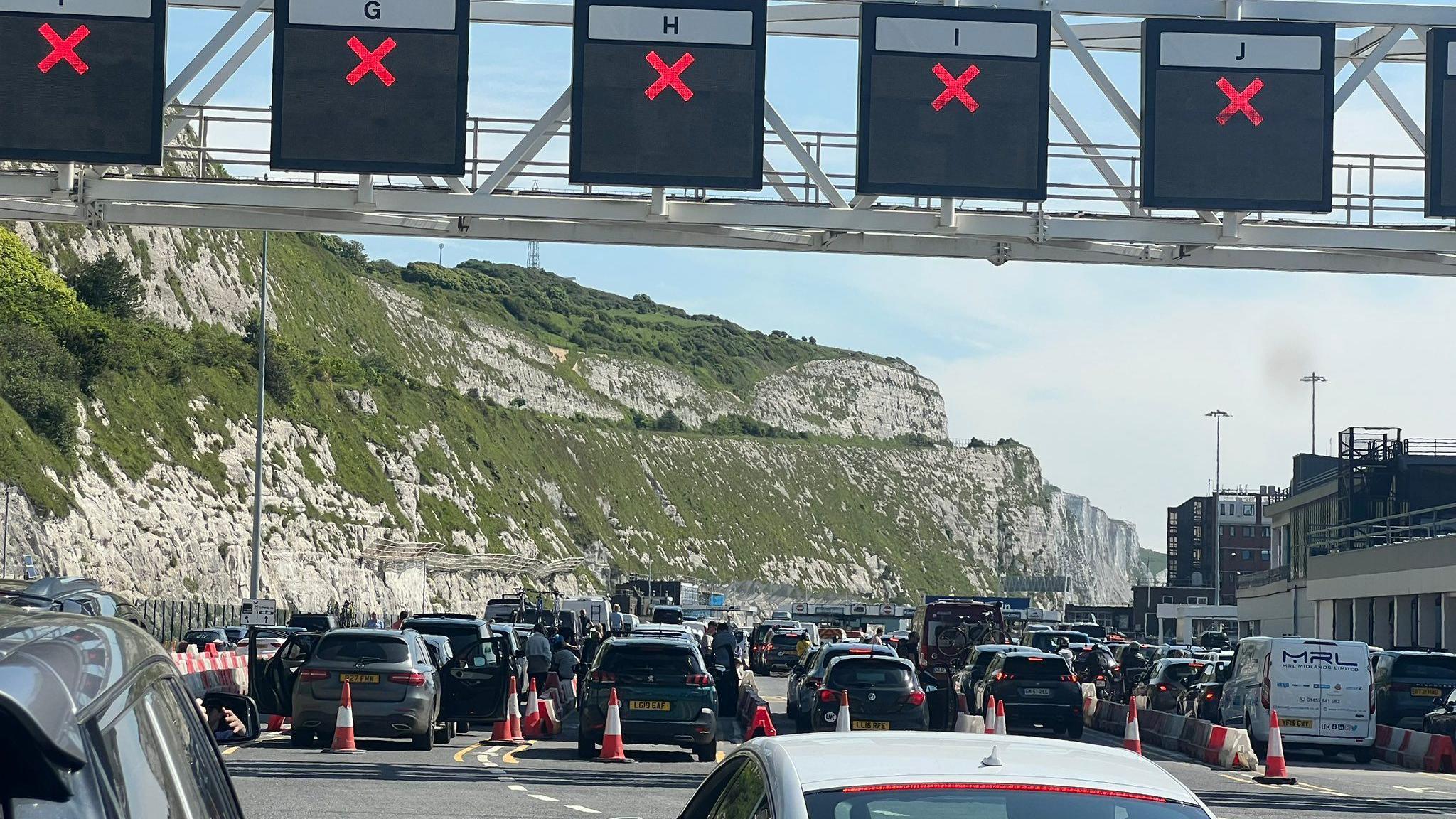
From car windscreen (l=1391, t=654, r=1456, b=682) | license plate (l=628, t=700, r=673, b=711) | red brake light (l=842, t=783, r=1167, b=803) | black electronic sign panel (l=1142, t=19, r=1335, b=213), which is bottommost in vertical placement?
license plate (l=628, t=700, r=673, b=711)

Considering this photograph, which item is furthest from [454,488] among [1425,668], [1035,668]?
[1425,668]

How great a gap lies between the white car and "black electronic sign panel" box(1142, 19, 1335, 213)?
15.2 metres

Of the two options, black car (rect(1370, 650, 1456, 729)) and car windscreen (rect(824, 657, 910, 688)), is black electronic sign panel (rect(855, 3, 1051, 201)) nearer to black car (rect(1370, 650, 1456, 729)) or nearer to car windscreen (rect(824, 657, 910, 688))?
car windscreen (rect(824, 657, 910, 688))

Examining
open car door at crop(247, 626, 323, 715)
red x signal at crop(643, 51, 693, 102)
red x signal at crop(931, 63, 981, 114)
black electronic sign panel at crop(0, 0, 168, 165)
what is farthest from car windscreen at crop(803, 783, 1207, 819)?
open car door at crop(247, 626, 323, 715)

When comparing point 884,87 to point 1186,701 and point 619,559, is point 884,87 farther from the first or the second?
point 619,559

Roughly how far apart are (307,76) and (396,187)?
170 cm

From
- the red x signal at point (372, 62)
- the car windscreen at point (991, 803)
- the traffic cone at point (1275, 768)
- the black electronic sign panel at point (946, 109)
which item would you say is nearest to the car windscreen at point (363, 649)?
the red x signal at point (372, 62)

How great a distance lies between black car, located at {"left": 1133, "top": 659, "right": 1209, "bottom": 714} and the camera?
1407 inches

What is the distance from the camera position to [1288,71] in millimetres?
20484

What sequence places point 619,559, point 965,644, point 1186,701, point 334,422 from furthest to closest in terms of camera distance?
point 619,559 < point 334,422 < point 965,644 < point 1186,701

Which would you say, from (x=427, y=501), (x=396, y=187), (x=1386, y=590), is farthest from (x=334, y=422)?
(x=396, y=187)

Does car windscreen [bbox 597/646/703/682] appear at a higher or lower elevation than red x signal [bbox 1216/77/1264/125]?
lower

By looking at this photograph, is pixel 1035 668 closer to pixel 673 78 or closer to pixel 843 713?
pixel 843 713

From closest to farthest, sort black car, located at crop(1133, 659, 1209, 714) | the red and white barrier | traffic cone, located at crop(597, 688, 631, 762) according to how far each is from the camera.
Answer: traffic cone, located at crop(597, 688, 631, 762) → the red and white barrier → black car, located at crop(1133, 659, 1209, 714)
